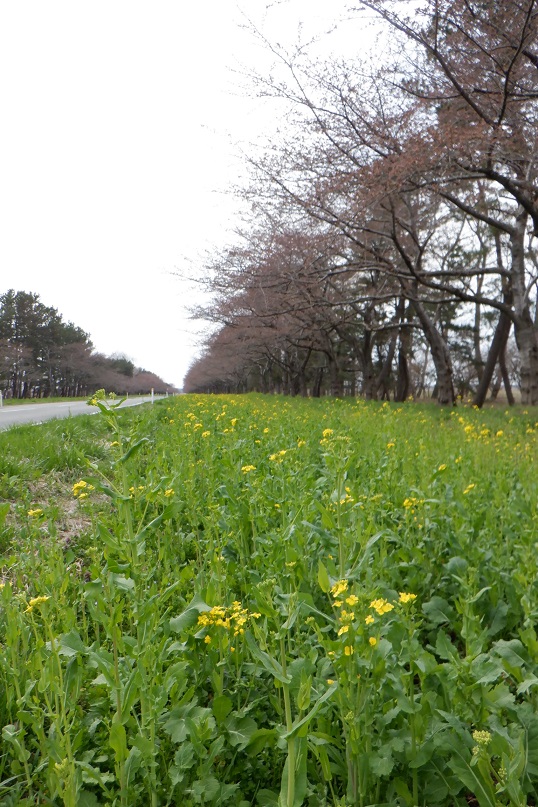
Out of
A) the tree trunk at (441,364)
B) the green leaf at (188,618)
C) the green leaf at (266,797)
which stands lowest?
the green leaf at (266,797)

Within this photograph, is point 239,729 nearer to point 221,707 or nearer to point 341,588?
point 221,707

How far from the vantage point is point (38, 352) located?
61344 mm

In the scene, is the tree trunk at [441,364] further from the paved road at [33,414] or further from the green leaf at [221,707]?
the green leaf at [221,707]

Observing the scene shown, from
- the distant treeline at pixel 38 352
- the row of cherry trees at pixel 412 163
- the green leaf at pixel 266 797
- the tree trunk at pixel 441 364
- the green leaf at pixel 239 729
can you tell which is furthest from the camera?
the distant treeline at pixel 38 352

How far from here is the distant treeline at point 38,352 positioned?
56.1 m

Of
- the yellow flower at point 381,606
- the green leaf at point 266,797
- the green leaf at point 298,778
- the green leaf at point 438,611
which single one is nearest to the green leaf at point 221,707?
the green leaf at point 266,797

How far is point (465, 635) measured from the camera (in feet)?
5.81

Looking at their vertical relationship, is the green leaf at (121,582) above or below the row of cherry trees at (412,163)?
below

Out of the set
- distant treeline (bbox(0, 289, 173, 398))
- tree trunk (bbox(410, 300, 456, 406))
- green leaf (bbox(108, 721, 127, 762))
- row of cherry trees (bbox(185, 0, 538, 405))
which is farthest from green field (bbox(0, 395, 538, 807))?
distant treeline (bbox(0, 289, 173, 398))

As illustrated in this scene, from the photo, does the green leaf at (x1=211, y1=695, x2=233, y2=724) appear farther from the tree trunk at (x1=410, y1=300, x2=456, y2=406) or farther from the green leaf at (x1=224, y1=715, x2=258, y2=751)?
the tree trunk at (x1=410, y1=300, x2=456, y2=406)

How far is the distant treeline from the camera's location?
184 ft

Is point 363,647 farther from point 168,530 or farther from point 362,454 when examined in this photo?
point 362,454

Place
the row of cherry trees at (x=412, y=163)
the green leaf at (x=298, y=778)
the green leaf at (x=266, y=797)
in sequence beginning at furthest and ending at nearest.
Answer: the row of cherry trees at (x=412, y=163)
the green leaf at (x=266, y=797)
the green leaf at (x=298, y=778)

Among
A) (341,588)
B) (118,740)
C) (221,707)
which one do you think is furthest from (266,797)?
(341,588)
